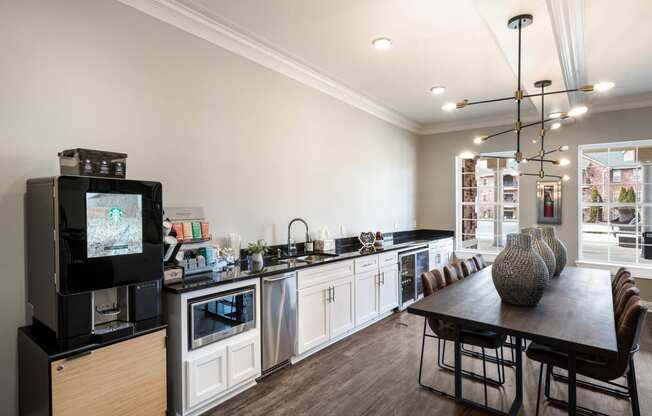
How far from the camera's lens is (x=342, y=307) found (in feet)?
12.3

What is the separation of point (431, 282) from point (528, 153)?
157 inches

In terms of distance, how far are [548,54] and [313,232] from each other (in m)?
2.87

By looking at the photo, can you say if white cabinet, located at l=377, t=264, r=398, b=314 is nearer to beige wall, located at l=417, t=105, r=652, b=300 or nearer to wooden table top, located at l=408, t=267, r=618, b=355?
wooden table top, located at l=408, t=267, r=618, b=355

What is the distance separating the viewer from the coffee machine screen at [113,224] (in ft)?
6.28

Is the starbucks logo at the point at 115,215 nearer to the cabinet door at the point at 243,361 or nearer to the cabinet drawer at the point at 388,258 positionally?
the cabinet door at the point at 243,361

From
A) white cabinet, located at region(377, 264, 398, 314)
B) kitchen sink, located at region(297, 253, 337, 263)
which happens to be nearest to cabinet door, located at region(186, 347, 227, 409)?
kitchen sink, located at region(297, 253, 337, 263)

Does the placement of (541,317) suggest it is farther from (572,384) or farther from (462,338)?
(462,338)

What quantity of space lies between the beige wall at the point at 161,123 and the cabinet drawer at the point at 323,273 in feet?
1.96

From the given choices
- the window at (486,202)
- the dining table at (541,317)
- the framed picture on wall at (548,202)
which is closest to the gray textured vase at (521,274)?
the dining table at (541,317)

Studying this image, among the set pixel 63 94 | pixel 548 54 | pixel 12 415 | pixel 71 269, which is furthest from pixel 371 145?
pixel 12 415

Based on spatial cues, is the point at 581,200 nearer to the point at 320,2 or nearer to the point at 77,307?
the point at 320,2

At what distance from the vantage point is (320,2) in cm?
268

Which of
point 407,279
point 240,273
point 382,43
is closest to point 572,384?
point 240,273

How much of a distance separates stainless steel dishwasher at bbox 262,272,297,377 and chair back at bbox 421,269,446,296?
1102 mm
